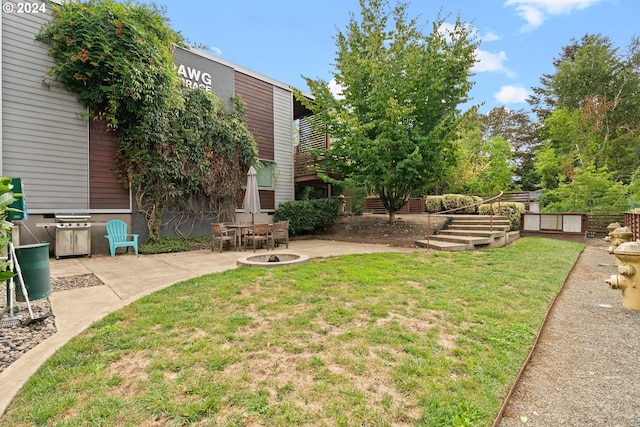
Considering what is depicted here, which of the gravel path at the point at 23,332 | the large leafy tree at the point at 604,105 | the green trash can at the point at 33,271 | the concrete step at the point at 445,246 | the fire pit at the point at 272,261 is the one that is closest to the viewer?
the gravel path at the point at 23,332

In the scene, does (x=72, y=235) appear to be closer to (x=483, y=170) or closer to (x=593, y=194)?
(x=593, y=194)

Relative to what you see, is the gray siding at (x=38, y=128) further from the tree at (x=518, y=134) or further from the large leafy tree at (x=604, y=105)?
the tree at (x=518, y=134)

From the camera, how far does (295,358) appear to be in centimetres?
232

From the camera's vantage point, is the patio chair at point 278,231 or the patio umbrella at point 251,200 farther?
the patio umbrella at point 251,200

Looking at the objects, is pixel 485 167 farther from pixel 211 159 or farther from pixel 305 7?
pixel 211 159

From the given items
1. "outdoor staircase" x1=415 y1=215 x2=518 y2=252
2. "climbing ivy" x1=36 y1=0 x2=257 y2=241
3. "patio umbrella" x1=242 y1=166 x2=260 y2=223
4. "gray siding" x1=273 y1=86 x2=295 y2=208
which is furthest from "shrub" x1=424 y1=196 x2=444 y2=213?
"patio umbrella" x1=242 y1=166 x2=260 y2=223

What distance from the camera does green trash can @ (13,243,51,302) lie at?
11.0ft

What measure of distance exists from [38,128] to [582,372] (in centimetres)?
1141

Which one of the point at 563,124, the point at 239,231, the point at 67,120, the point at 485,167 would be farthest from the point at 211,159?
the point at 563,124

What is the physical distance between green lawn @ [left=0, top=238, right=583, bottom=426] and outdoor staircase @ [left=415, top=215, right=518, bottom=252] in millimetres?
3766

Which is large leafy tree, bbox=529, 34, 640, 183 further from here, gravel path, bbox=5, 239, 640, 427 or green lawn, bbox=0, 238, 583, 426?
green lawn, bbox=0, 238, 583, 426

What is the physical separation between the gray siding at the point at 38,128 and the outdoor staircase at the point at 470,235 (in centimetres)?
1002
